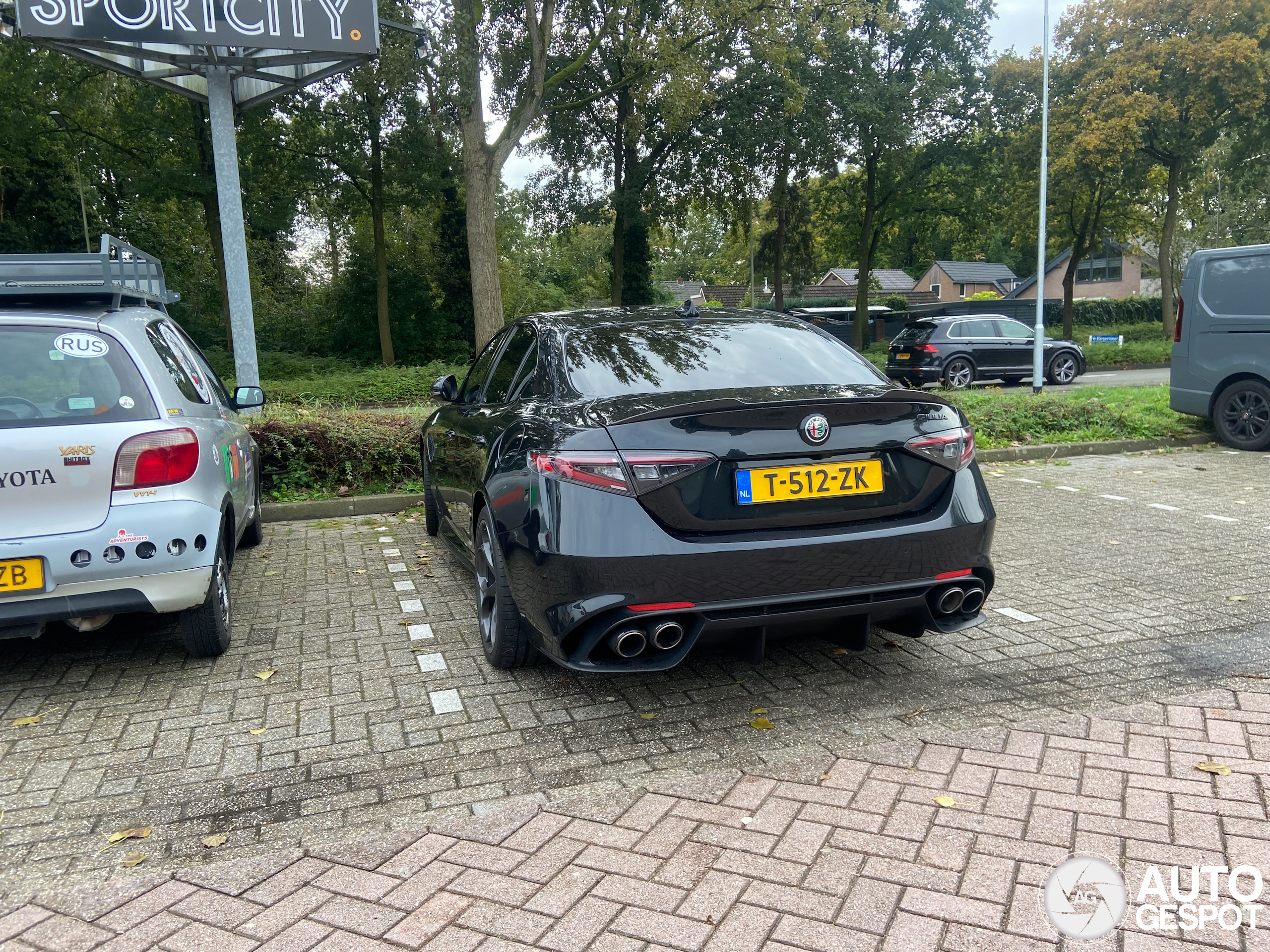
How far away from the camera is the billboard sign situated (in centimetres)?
863

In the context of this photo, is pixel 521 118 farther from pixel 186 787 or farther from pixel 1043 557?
pixel 186 787

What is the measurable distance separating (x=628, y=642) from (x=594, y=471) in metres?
0.59

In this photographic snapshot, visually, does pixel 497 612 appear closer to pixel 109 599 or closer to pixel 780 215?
pixel 109 599

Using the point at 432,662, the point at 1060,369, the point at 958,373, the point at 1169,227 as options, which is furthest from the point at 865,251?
the point at 432,662

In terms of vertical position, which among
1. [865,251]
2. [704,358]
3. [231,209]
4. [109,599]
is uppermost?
[865,251]

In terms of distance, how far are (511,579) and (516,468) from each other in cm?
43

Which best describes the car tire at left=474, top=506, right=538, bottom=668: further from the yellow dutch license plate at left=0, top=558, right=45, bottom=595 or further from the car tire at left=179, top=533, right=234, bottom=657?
the yellow dutch license plate at left=0, top=558, right=45, bottom=595

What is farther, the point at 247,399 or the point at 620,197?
the point at 620,197

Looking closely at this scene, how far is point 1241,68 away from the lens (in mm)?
24469

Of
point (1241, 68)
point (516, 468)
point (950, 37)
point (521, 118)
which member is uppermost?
point (950, 37)

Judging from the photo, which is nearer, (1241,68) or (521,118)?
(521,118)

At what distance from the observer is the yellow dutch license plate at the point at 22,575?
138 inches

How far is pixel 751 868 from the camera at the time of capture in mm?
2494

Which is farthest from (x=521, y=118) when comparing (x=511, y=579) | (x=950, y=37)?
(x=950, y=37)
